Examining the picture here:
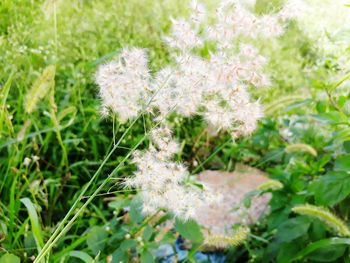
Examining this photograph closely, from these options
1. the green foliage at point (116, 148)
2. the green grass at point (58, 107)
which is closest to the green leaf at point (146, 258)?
the green foliage at point (116, 148)

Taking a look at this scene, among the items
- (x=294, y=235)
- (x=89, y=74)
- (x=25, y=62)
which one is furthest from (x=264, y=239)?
(x=25, y=62)

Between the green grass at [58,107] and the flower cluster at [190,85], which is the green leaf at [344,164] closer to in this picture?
the flower cluster at [190,85]

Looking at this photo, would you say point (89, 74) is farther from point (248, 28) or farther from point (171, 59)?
point (248, 28)

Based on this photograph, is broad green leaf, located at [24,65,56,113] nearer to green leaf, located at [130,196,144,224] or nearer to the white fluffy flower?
the white fluffy flower

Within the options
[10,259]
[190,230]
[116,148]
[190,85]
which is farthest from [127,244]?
[116,148]

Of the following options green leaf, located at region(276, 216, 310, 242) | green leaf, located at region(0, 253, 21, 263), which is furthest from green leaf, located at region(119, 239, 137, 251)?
green leaf, located at region(276, 216, 310, 242)

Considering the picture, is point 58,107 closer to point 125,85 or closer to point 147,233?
point 147,233
